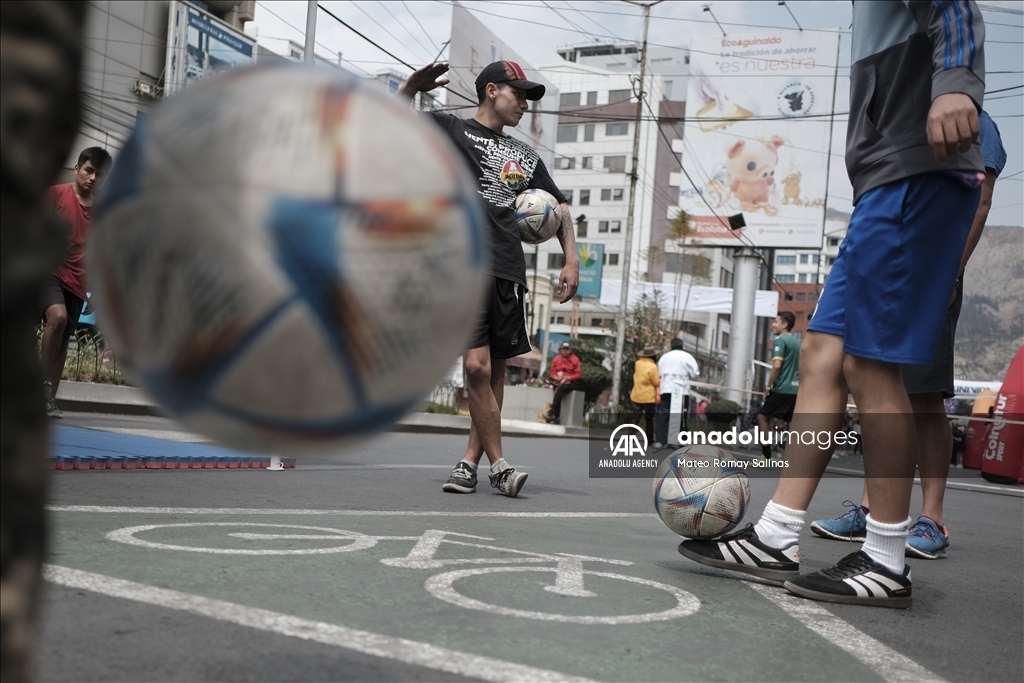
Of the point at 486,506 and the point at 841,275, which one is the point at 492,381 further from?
the point at 841,275

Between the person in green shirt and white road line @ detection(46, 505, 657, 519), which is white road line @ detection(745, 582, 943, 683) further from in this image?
the person in green shirt

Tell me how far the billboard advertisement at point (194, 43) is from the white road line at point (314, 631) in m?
29.8

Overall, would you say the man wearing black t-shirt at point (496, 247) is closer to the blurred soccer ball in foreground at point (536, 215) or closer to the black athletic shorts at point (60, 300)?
the blurred soccer ball in foreground at point (536, 215)

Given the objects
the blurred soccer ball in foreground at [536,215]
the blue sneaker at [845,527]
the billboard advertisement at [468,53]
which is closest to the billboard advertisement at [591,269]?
the billboard advertisement at [468,53]

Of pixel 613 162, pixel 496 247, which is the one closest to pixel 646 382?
pixel 496 247

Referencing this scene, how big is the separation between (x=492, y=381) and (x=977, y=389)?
28386 mm

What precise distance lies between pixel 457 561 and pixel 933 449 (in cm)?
281

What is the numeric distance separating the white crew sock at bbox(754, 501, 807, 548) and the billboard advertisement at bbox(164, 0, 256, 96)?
Answer: 29423 mm

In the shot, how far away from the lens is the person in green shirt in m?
13.3

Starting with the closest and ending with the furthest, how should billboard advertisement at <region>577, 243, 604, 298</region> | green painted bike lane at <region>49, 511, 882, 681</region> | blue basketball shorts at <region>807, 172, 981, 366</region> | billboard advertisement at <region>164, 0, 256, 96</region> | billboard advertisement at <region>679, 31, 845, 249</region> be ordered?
green painted bike lane at <region>49, 511, 882, 681</region>
blue basketball shorts at <region>807, 172, 981, 366</region>
billboard advertisement at <region>164, 0, 256, 96</region>
billboard advertisement at <region>679, 31, 845, 249</region>
billboard advertisement at <region>577, 243, 604, 298</region>

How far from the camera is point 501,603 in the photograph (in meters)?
2.55

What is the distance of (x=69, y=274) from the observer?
6.88m

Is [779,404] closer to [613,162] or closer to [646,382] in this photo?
[646,382]

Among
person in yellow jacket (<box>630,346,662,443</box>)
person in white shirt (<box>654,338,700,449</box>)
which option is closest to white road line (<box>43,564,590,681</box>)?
person in white shirt (<box>654,338,700,449</box>)
